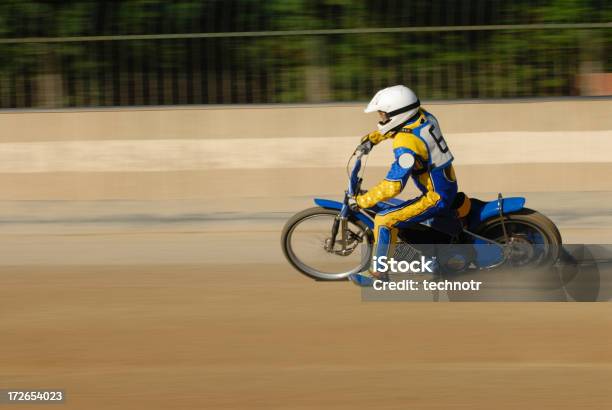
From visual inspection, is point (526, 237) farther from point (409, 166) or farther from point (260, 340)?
point (260, 340)

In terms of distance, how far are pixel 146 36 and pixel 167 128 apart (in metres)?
1.27

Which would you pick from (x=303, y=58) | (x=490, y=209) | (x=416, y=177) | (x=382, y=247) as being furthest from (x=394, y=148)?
(x=303, y=58)

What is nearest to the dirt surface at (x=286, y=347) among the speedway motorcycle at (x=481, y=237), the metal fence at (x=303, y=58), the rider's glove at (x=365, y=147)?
the speedway motorcycle at (x=481, y=237)

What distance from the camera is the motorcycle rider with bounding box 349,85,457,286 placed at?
7906 millimetres

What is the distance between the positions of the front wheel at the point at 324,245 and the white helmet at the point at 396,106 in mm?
922

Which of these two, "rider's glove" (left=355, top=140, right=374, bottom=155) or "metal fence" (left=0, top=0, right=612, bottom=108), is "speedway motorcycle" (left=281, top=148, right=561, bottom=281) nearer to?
"rider's glove" (left=355, top=140, right=374, bottom=155)

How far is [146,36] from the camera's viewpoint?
1311 centimetres

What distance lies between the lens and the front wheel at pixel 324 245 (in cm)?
849

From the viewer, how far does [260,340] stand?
22.8 feet

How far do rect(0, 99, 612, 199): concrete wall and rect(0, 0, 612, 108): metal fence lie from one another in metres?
0.44

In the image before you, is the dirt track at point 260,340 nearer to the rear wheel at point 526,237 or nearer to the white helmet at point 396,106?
the rear wheel at point 526,237

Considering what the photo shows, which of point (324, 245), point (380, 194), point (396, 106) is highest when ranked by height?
point (396, 106)

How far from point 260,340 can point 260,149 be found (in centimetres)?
585

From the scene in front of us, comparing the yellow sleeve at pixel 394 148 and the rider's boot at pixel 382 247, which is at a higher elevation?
the yellow sleeve at pixel 394 148
